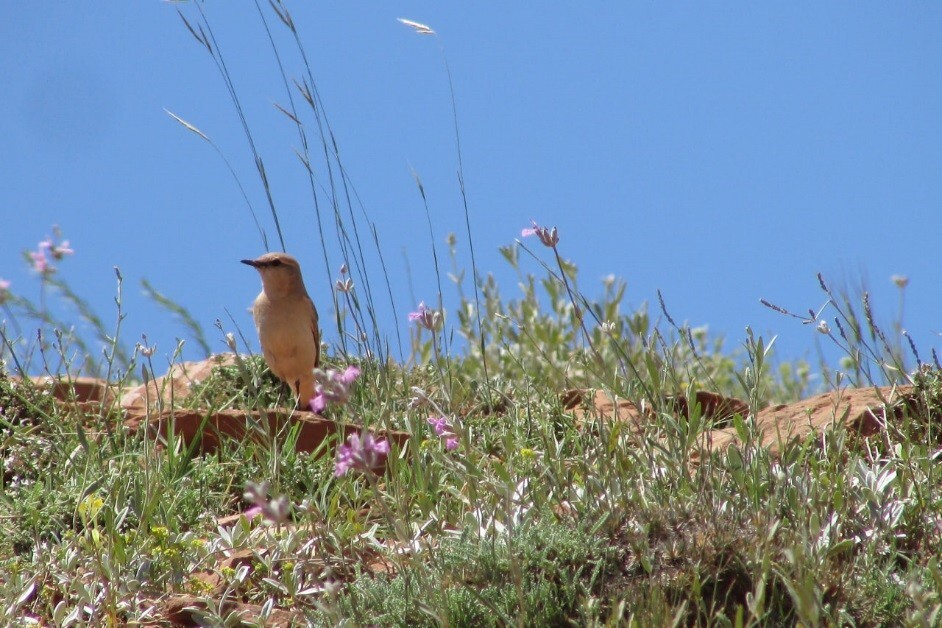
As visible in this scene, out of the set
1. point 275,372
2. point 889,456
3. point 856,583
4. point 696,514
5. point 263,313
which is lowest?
point 856,583

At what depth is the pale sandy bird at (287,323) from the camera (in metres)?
7.21

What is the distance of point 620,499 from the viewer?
139 inches

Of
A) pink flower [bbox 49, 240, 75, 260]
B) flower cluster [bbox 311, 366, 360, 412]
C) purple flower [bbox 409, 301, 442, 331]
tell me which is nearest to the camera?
flower cluster [bbox 311, 366, 360, 412]

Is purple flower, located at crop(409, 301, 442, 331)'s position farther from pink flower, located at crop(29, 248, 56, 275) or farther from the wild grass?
pink flower, located at crop(29, 248, 56, 275)

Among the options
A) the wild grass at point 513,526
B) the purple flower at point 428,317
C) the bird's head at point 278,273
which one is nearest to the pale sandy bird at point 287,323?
the bird's head at point 278,273

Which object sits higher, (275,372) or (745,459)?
(275,372)

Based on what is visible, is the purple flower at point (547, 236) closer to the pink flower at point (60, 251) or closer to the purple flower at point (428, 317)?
the purple flower at point (428, 317)

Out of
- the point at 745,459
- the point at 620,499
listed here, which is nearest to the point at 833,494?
the point at 745,459

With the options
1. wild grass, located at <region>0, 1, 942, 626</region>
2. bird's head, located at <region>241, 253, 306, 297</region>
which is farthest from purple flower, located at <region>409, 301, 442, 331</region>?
bird's head, located at <region>241, 253, 306, 297</region>

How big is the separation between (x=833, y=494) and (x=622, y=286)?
181 inches

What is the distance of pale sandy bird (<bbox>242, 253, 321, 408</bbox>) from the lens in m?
7.21

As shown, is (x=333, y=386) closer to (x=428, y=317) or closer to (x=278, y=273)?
(x=428, y=317)

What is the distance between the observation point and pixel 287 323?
758 centimetres

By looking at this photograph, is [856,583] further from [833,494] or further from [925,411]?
[925,411]
